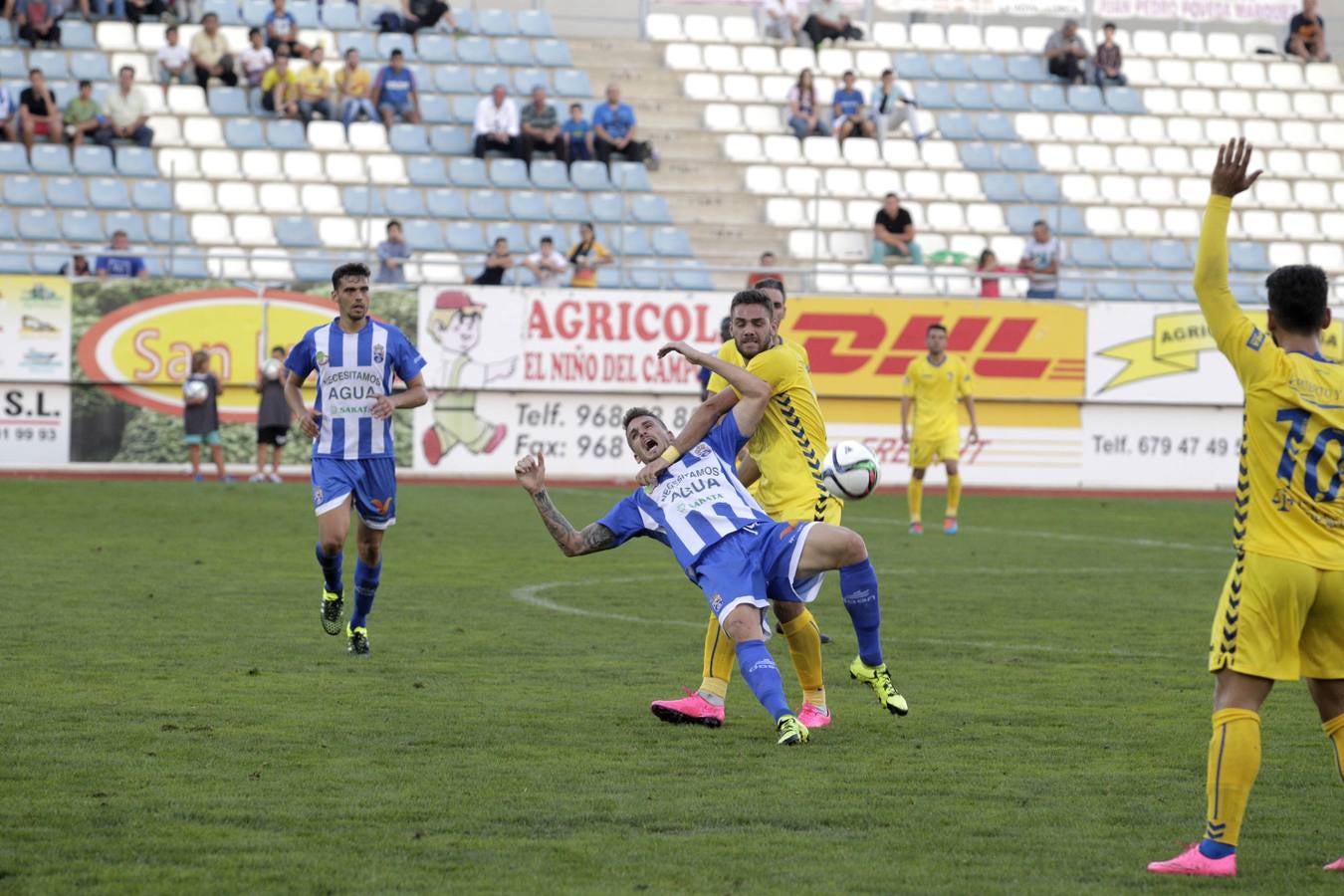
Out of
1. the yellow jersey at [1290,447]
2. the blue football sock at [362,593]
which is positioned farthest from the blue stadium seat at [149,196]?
the yellow jersey at [1290,447]

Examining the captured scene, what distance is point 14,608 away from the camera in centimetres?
1283

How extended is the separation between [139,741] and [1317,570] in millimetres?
4890

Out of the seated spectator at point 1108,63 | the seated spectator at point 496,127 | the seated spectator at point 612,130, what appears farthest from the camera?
the seated spectator at point 1108,63

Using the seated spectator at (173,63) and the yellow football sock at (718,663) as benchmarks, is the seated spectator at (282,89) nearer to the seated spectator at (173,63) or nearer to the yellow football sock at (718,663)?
the seated spectator at (173,63)

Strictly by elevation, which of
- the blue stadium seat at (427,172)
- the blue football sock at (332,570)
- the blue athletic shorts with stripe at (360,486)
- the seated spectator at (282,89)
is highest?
the seated spectator at (282,89)

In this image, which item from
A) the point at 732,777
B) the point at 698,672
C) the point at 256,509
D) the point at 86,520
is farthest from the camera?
the point at 256,509

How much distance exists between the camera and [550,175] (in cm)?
3147

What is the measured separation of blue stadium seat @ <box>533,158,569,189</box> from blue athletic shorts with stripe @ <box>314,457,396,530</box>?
20.1 m

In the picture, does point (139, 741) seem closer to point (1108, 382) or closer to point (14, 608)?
point (14, 608)

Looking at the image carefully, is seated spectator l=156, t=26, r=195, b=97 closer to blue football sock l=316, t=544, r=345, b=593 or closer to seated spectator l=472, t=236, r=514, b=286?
seated spectator l=472, t=236, r=514, b=286

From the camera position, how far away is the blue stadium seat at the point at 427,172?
102 ft

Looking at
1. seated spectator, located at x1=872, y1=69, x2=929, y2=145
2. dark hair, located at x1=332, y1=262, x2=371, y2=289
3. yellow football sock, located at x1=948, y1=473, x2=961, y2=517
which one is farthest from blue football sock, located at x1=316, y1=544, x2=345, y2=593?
seated spectator, located at x1=872, y1=69, x2=929, y2=145

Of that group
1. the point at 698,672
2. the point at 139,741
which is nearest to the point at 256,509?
the point at 698,672

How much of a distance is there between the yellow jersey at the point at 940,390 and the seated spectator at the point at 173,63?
578 inches
